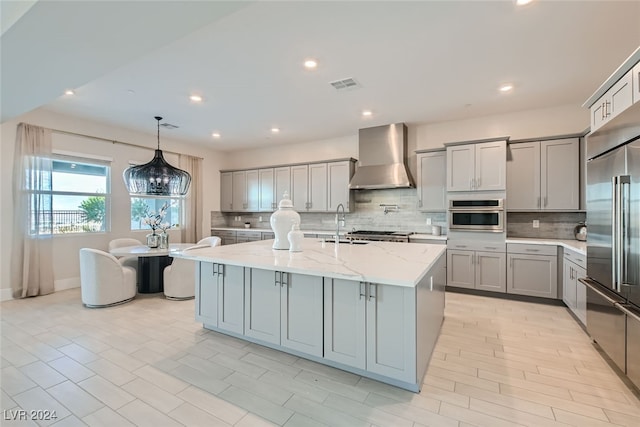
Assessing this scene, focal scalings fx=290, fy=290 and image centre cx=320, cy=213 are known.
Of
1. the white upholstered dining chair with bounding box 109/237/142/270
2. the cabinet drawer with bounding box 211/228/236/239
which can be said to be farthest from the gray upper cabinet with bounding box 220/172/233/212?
the white upholstered dining chair with bounding box 109/237/142/270

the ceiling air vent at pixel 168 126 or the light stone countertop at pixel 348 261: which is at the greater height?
the ceiling air vent at pixel 168 126

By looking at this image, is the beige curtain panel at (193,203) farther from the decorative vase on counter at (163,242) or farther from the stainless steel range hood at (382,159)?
the stainless steel range hood at (382,159)

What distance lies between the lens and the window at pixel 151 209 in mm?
5797

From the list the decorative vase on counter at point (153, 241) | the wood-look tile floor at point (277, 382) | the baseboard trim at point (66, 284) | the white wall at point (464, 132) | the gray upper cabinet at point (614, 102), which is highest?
the white wall at point (464, 132)

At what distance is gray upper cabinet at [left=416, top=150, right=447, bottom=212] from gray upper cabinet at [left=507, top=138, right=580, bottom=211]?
0.93 m

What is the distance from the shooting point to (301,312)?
2.41m

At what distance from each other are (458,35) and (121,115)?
4976mm

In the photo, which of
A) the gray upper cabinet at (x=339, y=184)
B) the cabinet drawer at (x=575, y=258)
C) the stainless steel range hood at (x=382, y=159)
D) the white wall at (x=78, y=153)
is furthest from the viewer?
the gray upper cabinet at (x=339, y=184)

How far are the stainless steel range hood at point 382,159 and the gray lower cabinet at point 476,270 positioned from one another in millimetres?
1475

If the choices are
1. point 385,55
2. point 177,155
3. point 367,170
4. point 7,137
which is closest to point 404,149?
point 367,170

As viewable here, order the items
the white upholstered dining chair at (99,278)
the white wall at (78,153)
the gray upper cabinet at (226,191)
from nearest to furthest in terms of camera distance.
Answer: the white upholstered dining chair at (99,278)
the white wall at (78,153)
the gray upper cabinet at (226,191)

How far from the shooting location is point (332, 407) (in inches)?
75.6

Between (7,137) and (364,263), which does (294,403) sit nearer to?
(364,263)

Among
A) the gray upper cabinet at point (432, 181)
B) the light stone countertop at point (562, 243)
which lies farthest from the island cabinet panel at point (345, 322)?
the gray upper cabinet at point (432, 181)
